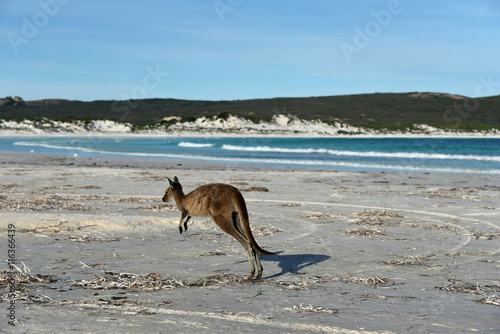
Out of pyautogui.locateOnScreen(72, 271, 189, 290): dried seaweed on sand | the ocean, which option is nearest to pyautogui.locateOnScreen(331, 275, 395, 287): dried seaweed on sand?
pyautogui.locateOnScreen(72, 271, 189, 290): dried seaweed on sand

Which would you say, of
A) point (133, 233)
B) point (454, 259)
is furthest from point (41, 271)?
point (454, 259)

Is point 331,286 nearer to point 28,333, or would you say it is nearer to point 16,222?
point 28,333

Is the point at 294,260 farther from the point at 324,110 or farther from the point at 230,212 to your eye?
the point at 324,110

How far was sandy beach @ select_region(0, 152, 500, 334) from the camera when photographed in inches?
217

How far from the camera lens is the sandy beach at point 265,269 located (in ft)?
18.1

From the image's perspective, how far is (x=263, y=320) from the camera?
18.1ft

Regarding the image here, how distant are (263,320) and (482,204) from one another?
500 inches

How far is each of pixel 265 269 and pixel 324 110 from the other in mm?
156136

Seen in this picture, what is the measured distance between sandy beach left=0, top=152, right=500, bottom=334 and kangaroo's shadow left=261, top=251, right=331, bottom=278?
0.03m

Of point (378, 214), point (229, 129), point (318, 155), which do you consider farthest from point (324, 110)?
point (378, 214)

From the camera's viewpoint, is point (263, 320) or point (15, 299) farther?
point (15, 299)

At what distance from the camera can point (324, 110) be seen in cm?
16150

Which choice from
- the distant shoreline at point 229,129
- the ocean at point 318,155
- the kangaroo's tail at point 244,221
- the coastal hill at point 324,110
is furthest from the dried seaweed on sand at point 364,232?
the coastal hill at point 324,110

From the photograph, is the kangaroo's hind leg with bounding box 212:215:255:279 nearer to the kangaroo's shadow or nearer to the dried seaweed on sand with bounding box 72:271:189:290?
the kangaroo's shadow
